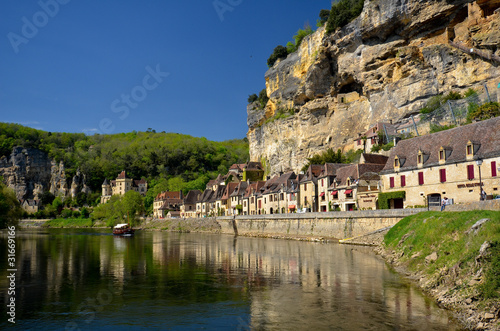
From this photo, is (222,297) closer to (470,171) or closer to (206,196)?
(470,171)

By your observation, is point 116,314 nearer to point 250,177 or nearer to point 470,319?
point 470,319

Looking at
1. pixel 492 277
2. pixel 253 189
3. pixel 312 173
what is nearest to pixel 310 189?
pixel 312 173

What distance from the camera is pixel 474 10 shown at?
2083 inches

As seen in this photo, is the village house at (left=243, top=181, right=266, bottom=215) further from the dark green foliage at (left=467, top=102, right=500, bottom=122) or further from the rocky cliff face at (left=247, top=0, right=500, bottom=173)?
the dark green foliage at (left=467, top=102, right=500, bottom=122)

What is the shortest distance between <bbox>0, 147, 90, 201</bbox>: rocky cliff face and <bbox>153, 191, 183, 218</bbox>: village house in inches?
2048

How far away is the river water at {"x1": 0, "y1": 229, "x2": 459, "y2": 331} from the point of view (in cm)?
1380

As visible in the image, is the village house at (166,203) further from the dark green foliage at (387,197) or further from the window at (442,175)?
the window at (442,175)

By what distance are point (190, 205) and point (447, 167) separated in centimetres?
7555

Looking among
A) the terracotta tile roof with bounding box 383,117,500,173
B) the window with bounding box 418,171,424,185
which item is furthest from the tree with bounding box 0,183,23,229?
the window with bounding box 418,171,424,185

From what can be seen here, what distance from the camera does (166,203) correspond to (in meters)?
111

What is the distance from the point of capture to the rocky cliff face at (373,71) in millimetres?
53344

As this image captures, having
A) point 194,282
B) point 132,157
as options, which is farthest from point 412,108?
point 132,157

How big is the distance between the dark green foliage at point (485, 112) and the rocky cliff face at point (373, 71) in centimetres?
710

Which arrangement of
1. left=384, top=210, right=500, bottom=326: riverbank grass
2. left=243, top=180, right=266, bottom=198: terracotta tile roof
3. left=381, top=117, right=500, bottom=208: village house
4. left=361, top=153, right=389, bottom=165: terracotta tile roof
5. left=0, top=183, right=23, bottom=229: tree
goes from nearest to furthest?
left=384, top=210, right=500, bottom=326: riverbank grass < left=381, top=117, right=500, bottom=208: village house < left=0, top=183, right=23, bottom=229: tree < left=361, top=153, right=389, bottom=165: terracotta tile roof < left=243, top=180, right=266, bottom=198: terracotta tile roof
